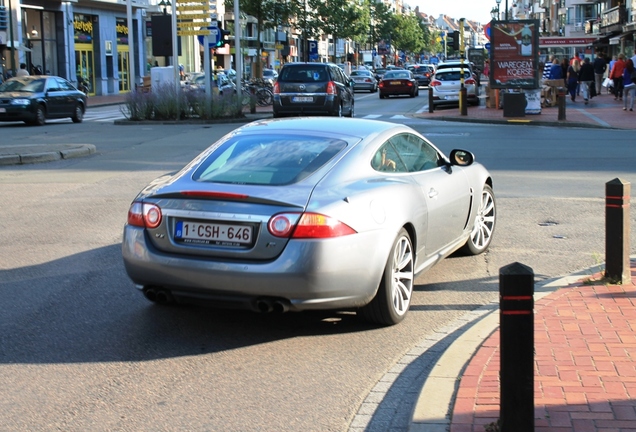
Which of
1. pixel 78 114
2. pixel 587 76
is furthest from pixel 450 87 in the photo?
pixel 78 114

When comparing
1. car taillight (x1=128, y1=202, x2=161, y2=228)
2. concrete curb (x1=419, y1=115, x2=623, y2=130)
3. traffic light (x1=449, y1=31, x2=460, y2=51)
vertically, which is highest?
traffic light (x1=449, y1=31, x2=460, y2=51)

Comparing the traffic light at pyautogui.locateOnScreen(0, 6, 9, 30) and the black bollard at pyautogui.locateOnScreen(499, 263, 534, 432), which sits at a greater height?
the traffic light at pyautogui.locateOnScreen(0, 6, 9, 30)

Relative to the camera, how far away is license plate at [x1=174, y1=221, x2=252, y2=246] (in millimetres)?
5703

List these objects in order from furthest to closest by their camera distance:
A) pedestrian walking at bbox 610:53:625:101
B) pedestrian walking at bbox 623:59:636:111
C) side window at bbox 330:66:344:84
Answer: pedestrian walking at bbox 610:53:625:101, pedestrian walking at bbox 623:59:636:111, side window at bbox 330:66:344:84

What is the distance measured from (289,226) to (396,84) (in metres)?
40.8

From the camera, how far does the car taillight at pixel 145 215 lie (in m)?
5.97

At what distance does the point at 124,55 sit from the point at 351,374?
179 feet

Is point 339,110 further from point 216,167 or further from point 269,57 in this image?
point 269,57

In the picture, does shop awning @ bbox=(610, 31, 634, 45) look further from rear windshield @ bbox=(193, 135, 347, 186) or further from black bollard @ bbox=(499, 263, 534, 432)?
black bollard @ bbox=(499, 263, 534, 432)

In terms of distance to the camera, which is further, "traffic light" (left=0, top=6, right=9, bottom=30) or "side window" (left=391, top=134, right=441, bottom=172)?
"traffic light" (left=0, top=6, right=9, bottom=30)

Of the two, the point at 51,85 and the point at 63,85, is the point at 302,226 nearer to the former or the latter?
the point at 51,85

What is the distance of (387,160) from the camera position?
266 inches

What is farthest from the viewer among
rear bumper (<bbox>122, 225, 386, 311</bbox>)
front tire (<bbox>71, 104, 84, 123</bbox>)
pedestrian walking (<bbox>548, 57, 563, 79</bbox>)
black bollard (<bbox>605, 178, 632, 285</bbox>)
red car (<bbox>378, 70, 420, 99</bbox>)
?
red car (<bbox>378, 70, 420, 99</bbox>)

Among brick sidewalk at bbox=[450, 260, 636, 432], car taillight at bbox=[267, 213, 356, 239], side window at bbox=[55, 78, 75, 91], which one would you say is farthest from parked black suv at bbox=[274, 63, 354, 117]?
car taillight at bbox=[267, 213, 356, 239]
